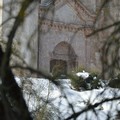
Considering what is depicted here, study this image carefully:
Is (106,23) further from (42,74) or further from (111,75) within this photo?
(42,74)

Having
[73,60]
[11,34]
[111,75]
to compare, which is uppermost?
[11,34]

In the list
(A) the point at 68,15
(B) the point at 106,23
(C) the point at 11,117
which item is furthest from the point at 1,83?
(A) the point at 68,15

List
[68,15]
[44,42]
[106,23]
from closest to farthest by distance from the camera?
1. [106,23]
2. [44,42]
3. [68,15]

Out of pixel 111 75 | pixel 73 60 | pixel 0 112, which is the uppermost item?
pixel 111 75

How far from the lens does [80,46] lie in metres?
21.6

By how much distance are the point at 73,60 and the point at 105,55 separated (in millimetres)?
19096

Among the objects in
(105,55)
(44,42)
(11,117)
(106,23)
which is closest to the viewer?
(11,117)

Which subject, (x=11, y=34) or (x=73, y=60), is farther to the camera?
(x=73, y=60)

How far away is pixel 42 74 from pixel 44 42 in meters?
18.5

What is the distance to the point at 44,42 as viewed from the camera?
20.3 metres

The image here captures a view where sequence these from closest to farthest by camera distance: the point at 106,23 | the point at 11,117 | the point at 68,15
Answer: the point at 11,117 < the point at 106,23 < the point at 68,15

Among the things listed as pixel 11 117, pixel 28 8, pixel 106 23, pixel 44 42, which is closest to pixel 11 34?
pixel 28 8

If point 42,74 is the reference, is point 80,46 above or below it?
below

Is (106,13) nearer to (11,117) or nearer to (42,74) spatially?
(42,74)
